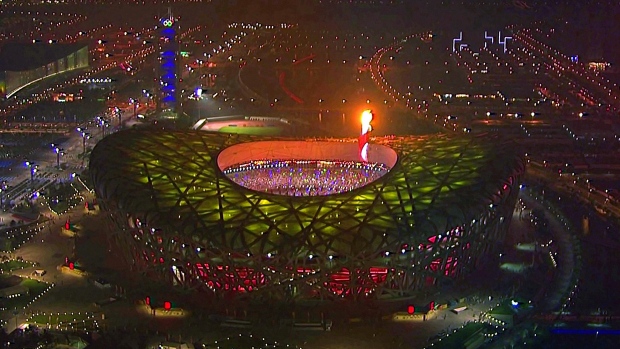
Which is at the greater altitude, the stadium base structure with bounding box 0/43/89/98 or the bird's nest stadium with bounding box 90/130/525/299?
the bird's nest stadium with bounding box 90/130/525/299

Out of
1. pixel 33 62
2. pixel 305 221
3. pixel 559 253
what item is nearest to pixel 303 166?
pixel 305 221

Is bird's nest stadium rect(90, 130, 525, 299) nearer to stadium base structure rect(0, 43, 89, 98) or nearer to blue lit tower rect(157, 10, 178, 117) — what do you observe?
blue lit tower rect(157, 10, 178, 117)

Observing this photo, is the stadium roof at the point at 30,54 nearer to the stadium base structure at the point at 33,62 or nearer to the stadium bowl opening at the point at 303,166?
the stadium base structure at the point at 33,62

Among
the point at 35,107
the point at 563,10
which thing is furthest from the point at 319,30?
the point at 35,107

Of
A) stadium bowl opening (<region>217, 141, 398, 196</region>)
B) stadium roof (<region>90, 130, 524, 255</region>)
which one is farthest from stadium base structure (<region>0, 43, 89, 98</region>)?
stadium bowl opening (<region>217, 141, 398, 196</region>)

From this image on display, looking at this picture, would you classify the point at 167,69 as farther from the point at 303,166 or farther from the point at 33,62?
the point at 303,166

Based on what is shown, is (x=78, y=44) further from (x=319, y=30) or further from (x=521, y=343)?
(x=521, y=343)

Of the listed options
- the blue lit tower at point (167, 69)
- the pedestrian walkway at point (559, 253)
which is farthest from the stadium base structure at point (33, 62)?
the pedestrian walkway at point (559, 253)
